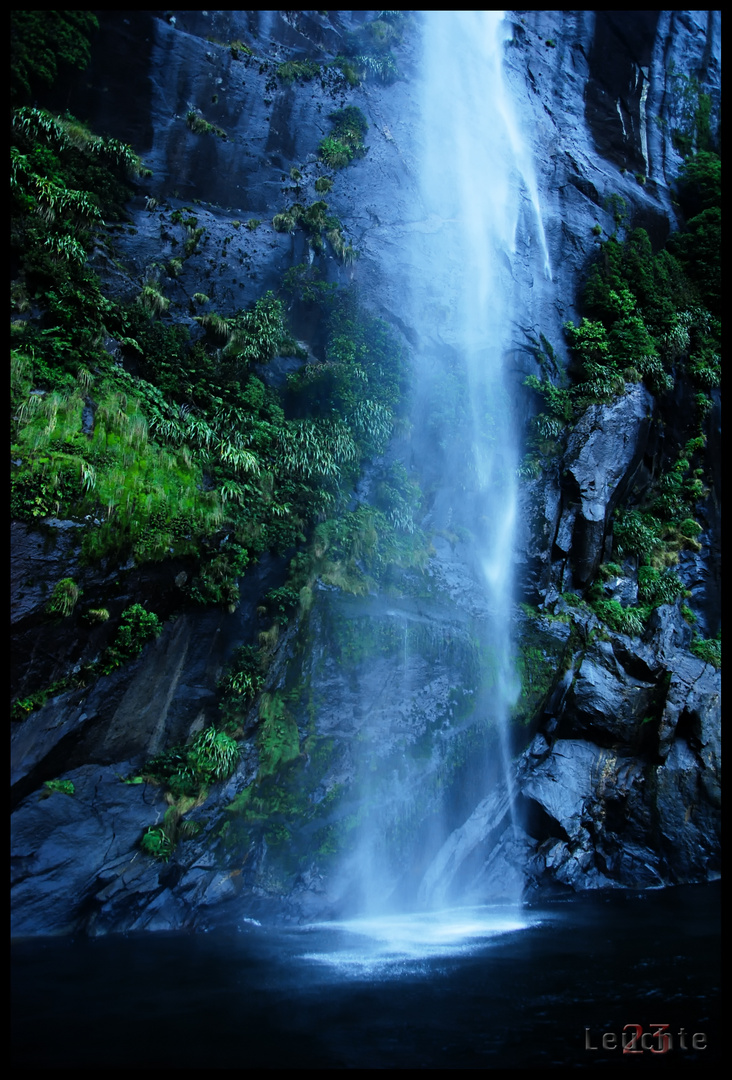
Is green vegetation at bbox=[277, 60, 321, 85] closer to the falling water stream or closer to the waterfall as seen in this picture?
the waterfall

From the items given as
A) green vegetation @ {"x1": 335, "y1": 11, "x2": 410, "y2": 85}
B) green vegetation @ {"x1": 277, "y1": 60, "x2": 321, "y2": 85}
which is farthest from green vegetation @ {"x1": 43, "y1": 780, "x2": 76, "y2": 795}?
green vegetation @ {"x1": 335, "y1": 11, "x2": 410, "y2": 85}

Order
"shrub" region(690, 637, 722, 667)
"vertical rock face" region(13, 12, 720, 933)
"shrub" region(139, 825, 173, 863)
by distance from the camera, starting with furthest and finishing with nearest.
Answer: "shrub" region(690, 637, 722, 667) < "vertical rock face" region(13, 12, 720, 933) < "shrub" region(139, 825, 173, 863)

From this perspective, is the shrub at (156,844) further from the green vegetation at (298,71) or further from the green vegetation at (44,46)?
the green vegetation at (298,71)

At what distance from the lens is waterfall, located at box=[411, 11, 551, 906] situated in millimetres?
11297

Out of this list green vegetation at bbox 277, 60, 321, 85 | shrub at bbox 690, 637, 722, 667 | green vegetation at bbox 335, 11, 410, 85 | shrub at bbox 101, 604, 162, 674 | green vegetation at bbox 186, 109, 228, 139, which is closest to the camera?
shrub at bbox 101, 604, 162, 674

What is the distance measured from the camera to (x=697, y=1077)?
4207mm

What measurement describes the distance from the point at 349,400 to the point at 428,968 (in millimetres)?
10412

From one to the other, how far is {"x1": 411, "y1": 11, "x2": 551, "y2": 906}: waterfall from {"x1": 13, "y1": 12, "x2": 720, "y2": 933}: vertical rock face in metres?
0.20

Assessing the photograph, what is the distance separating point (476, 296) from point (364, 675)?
37.1 ft

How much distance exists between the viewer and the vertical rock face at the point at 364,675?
8.11 m

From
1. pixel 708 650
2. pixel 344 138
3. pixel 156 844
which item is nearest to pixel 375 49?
pixel 344 138

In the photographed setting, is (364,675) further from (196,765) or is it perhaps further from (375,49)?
(375,49)

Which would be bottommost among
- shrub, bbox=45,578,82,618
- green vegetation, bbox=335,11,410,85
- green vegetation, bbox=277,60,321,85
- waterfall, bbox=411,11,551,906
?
shrub, bbox=45,578,82,618

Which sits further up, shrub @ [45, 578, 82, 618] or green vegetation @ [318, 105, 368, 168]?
green vegetation @ [318, 105, 368, 168]
